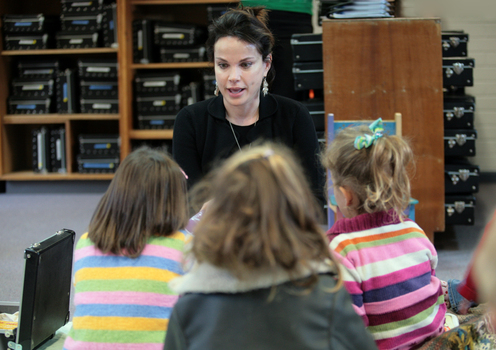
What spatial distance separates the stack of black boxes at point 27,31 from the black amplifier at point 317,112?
2.59 meters

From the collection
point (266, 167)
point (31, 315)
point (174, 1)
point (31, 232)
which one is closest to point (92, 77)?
point (174, 1)

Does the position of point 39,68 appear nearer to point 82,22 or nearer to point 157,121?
point 82,22

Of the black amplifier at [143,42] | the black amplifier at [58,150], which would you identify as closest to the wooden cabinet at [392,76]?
the black amplifier at [143,42]

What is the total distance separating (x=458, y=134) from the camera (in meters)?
2.95

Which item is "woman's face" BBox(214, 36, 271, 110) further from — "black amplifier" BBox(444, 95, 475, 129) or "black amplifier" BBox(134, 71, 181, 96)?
"black amplifier" BBox(134, 71, 181, 96)

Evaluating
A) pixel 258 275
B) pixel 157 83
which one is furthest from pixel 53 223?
pixel 258 275

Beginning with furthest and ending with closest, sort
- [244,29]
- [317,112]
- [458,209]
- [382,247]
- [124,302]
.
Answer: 1. [317,112]
2. [458,209]
3. [244,29]
4. [382,247]
5. [124,302]

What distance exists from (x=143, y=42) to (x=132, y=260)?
3.40 m

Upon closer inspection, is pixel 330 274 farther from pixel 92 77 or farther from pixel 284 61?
pixel 92 77

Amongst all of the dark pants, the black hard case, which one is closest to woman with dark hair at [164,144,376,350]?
the black hard case

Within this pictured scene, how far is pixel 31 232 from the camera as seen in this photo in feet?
10.9

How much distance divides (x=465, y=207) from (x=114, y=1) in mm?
3234

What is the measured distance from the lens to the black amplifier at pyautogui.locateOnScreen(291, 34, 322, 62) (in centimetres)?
295

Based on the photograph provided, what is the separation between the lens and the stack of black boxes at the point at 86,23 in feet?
13.8
